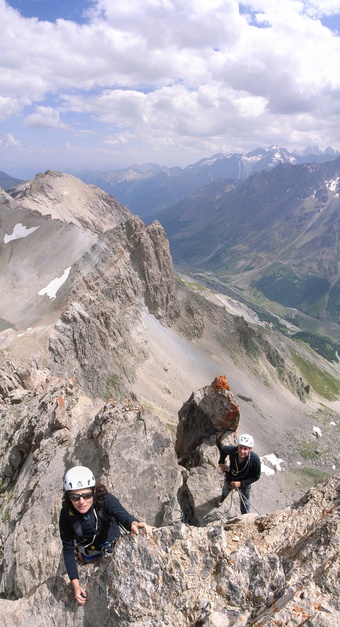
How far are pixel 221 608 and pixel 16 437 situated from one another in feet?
69.4

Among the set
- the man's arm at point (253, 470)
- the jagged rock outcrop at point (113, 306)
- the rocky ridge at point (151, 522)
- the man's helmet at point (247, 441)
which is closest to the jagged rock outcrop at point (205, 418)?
the rocky ridge at point (151, 522)

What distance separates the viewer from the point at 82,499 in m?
9.68

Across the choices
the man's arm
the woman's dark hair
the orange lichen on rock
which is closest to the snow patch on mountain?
the orange lichen on rock

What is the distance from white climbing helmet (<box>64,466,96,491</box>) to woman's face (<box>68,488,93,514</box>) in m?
0.13

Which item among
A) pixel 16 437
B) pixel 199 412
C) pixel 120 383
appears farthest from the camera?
pixel 120 383

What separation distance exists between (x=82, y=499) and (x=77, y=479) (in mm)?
506

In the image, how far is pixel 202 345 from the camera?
105 meters

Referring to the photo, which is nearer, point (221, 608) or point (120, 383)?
point (221, 608)

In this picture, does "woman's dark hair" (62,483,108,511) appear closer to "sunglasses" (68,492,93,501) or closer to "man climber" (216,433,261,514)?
"sunglasses" (68,492,93,501)

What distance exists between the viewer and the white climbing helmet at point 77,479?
31.6 feet

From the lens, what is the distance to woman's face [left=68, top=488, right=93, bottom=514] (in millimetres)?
9680

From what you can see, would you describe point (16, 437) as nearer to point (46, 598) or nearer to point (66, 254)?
point (46, 598)

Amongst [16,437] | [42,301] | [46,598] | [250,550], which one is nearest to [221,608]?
[250,550]

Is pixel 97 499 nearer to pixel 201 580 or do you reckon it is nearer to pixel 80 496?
pixel 80 496
